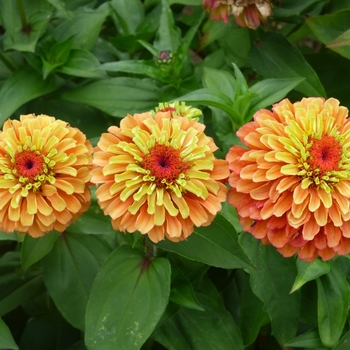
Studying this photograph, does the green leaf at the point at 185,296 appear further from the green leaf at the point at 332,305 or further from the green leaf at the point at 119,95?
the green leaf at the point at 119,95

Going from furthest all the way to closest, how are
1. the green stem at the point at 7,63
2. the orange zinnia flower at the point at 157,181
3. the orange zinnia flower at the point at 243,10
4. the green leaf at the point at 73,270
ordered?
the green stem at the point at 7,63 → the orange zinnia flower at the point at 243,10 → the green leaf at the point at 73,270 → the orange zinnia flower at the point at 157,181

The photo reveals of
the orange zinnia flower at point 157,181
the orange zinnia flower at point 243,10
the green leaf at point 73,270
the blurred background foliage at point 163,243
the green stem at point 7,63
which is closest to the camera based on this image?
the orange zinnia flower at point 157,181

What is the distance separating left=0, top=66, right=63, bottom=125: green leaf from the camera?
920mm

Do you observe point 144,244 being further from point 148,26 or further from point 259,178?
point 148,26

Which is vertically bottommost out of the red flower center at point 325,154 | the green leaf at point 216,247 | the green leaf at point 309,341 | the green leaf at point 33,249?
the green leaf at point 309,341

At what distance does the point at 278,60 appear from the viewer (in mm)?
1000

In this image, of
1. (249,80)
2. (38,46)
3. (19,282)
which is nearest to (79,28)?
(38,46)

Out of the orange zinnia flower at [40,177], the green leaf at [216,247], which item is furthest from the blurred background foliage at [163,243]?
the orange zinnia flower at [40,177]

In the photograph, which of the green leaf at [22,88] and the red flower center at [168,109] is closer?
the red flower center at [168,109]

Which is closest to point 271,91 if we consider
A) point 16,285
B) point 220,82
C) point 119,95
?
point 220,82

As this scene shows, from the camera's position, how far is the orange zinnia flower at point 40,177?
567 mm

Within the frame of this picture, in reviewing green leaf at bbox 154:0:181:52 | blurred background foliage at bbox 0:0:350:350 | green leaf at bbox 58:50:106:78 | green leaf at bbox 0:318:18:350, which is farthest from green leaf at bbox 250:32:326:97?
green leaf at bbox 0:318:18:350

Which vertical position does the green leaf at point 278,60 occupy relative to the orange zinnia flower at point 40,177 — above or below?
below

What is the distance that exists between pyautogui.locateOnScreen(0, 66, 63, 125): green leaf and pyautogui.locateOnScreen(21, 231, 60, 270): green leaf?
0.28 m
